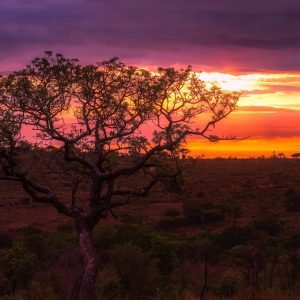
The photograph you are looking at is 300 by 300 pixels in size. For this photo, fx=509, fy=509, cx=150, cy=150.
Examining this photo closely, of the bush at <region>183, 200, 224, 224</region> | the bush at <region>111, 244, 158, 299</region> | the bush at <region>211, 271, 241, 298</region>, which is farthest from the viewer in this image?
the bush at <region>183, 200, 224, 224</region>

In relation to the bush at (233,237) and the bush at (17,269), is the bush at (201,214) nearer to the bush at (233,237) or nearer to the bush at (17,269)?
the bush at (233,237)

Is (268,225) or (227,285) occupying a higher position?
(227,285)

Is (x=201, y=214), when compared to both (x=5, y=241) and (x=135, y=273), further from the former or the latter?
(x=135, y=273)

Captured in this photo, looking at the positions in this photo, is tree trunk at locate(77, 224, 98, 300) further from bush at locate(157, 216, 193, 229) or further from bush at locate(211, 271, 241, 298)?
bush at locate(157, 216, 193, 229)

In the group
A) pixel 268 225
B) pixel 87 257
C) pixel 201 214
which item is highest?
pixel 87 257

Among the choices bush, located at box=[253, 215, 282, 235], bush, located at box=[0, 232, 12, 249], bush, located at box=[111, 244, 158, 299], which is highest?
bush, located at box=[111, 244, 158, 299]

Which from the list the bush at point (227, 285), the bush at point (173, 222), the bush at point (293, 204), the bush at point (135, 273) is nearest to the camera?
the bush at point (135, 273)

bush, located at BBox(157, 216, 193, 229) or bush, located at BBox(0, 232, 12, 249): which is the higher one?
bush, located at BBox(0, 232, 12, 249)

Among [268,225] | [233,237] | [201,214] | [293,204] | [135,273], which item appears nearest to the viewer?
[135,273]

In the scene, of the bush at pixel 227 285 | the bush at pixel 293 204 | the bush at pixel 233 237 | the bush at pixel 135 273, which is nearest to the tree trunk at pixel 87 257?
the bush at pixel 135 273

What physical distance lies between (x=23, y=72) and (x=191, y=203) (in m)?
28.3

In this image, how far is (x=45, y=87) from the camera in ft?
47.4

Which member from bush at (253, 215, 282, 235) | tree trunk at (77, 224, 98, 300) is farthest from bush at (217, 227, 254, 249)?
tree trunk at (77, 224, 98, 300)

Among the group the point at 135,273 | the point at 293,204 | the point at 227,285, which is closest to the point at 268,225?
the point at 293,204
